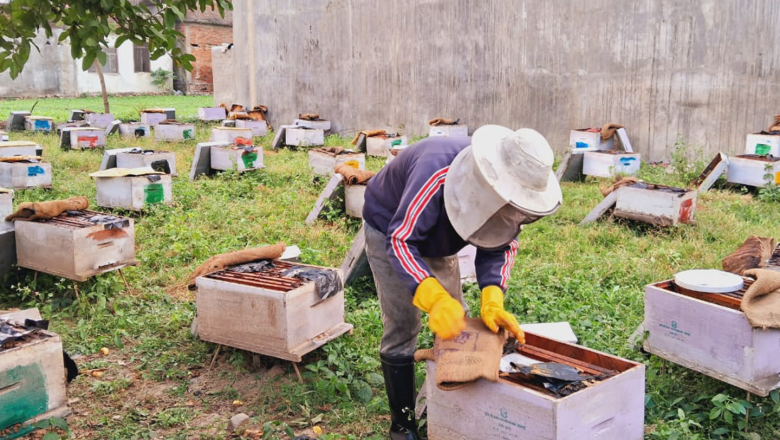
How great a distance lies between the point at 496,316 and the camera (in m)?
3.36

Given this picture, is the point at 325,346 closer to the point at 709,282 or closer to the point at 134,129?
the point at 709,282

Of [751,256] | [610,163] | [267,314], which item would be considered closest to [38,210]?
[267,314]

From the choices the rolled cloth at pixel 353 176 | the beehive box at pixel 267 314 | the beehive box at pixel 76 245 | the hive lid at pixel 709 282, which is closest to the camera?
the hive lid at pixel 709 282

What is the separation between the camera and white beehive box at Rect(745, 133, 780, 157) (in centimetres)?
998

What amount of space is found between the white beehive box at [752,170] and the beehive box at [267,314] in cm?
684

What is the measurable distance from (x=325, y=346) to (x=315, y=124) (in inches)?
511

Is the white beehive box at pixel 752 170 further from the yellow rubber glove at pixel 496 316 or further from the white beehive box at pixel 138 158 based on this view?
the white beehive box at pixel 138 158

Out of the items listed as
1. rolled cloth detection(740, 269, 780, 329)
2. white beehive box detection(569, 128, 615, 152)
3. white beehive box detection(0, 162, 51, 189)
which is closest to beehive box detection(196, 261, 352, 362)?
rolled cloth detection(740, 269, 780, 329)

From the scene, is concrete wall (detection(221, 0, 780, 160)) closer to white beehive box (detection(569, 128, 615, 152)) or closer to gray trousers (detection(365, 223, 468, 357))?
white beehive box (detection(569, 128, 615, 152))

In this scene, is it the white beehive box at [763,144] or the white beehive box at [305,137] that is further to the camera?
the white beehive box at [305,137]

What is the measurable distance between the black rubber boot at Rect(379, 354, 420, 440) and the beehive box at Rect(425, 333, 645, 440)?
0.45 meters

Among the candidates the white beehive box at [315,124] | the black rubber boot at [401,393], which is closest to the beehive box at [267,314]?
the black rubber boot at [401,393]

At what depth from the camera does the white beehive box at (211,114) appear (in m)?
20.7

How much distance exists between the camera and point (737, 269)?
5441 millimetres
